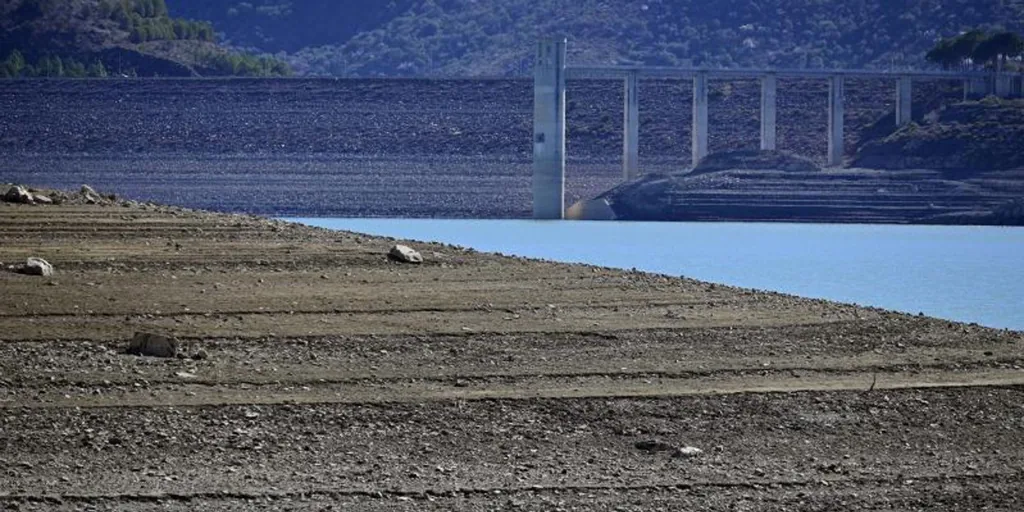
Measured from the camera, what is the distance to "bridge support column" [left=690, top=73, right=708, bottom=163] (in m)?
76.4

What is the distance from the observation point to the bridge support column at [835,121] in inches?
3004

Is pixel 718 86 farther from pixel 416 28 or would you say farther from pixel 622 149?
pixel 416 28

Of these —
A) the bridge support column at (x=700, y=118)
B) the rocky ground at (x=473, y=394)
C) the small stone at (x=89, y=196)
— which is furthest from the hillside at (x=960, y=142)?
the rocky ground at (x=473, y=394)

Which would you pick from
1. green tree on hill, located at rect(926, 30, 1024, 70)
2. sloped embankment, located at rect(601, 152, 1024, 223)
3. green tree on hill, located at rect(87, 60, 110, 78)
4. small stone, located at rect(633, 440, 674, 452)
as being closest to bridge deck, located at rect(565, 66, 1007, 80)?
green tree on hill, located at rect(926, 30, 1024, 70)

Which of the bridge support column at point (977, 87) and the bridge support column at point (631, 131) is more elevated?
the bridge support column at point (977, 87)

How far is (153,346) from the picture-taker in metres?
15.9

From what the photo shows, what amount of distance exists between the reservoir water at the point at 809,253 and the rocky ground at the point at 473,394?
11.1 meters

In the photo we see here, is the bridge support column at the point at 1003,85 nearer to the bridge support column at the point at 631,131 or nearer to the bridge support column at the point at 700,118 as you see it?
the bridge support column at the point at 700,118

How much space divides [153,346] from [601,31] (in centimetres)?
9480

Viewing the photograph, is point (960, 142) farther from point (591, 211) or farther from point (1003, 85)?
point (591, 211)

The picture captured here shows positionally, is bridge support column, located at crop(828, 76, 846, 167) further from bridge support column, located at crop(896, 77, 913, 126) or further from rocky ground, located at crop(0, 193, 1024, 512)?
rocky ground, located at crop(0, 193, 1024, 512)

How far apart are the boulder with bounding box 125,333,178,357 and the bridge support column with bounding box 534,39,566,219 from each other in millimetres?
56250

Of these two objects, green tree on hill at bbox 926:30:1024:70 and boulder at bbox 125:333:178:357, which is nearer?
boulder at bbox 125:333:178:357

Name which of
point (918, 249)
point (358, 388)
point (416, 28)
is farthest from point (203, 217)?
point (416, 28)
